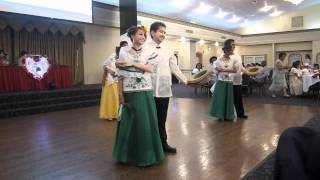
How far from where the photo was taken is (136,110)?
9.72 ft

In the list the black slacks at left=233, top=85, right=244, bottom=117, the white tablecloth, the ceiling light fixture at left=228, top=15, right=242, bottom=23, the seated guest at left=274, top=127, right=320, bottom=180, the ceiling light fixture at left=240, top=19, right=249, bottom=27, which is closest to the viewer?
the seated guest at left=274, top=127, right=320, bottom=180

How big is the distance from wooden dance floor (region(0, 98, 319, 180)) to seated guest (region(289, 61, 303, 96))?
9.38 ft

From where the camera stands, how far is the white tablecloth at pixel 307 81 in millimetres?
8391

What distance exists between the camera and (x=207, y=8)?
529 inches

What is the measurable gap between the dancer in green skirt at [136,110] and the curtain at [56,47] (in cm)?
715

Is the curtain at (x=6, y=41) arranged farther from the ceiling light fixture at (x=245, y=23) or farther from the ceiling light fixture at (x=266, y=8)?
the ceiling light fixture at (x=245, y=23)

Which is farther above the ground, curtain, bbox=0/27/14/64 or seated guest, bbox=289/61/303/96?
curtain, bbox=0/27/14/64

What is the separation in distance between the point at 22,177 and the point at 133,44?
161cm

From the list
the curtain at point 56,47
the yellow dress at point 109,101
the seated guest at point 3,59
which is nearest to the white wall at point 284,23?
the curtain at point 56,47

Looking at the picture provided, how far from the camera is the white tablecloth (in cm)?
839

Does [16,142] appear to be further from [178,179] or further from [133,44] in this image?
[178,179]

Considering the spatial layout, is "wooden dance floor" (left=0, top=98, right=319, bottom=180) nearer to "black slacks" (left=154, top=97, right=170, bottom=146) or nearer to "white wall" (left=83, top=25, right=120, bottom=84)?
"black slacks" (left=154, top=97, right=170, bottom=146)

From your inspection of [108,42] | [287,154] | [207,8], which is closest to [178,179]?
[287,154]

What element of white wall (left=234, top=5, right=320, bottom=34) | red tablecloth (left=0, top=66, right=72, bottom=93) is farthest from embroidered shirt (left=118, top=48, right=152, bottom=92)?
white wall (left=234, top=5, right=320, bottom=34)
